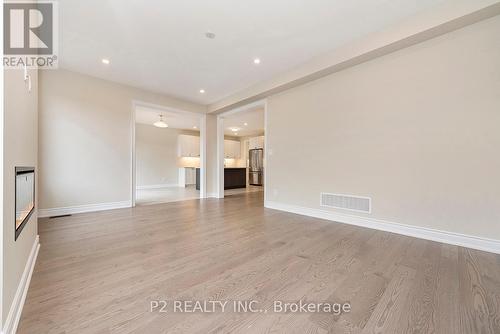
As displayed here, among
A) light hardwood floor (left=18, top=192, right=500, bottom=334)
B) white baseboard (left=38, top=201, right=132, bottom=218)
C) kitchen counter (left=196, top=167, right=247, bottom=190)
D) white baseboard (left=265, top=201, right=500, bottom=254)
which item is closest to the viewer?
light hardwood floor (left=18, top=192, right=500, bottom=334)

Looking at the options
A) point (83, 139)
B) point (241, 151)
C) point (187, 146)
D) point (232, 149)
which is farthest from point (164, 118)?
point (241, 151)

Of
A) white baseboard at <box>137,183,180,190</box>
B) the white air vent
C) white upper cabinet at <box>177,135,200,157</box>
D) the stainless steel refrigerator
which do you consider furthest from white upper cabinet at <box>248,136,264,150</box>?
the white air vent

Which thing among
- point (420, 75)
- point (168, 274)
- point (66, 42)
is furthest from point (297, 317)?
point (66, 42)

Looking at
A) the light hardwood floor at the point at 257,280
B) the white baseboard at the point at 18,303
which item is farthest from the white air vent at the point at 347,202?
the white baseboard at the point at 18,303

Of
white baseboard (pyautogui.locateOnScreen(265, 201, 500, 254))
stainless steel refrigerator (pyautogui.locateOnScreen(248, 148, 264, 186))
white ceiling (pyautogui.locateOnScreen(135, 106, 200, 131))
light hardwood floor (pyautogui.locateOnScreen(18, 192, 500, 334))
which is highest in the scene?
white ceiling (pyautogui.locateOnScreen(135, 106, 200, 131))

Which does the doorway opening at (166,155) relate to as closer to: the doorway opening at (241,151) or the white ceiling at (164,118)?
the white ceiling at (164,118)

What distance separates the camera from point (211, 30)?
254cm

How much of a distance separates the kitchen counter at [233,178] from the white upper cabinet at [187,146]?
1272 mm

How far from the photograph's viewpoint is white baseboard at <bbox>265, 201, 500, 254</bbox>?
2.16 m

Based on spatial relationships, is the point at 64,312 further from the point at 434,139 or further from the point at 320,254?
the point at 434,139

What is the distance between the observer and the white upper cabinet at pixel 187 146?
841 centimetres

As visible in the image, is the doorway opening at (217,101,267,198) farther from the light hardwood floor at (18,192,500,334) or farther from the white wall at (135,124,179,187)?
the light hardwood floor at (18,192,500,334)

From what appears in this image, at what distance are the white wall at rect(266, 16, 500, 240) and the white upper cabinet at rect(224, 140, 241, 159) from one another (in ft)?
19.8

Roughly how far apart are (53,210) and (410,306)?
5065mm
